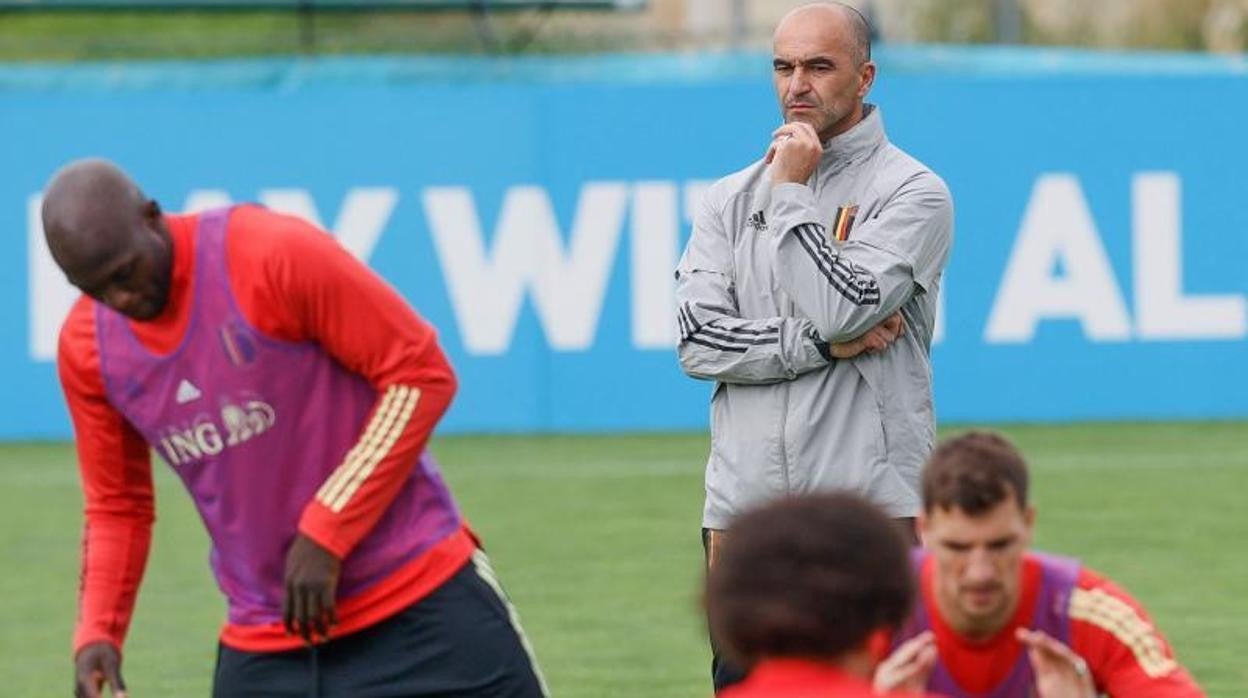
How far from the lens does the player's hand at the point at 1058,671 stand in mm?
4305

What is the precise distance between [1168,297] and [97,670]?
11.2 m

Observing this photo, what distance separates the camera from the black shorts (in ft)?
16.3

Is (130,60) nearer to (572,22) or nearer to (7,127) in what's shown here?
(7,127)

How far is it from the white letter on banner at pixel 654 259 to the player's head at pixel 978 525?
10838 millimetres

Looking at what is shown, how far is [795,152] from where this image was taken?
5715 millimetres

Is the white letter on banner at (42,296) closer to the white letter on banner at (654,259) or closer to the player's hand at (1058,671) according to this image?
the white letter on banner at (654,259)

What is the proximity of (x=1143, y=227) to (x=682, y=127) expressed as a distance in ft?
8.81

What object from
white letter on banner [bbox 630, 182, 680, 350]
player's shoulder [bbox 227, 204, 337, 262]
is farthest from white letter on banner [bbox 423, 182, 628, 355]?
player's shoulder [bbox 227, 204, 337, 262]

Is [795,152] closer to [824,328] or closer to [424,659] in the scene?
[824,328]

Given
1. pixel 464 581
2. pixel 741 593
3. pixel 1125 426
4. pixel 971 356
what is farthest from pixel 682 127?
pixel 741 593

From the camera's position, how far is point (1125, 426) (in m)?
15.6

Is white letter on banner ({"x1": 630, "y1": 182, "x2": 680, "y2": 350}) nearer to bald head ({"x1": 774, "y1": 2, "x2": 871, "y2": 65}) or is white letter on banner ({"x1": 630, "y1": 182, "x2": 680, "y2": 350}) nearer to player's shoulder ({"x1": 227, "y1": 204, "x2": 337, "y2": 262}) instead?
bald head ({"x1": 774, "y1": 2, "x2": 871, "y2": 65})

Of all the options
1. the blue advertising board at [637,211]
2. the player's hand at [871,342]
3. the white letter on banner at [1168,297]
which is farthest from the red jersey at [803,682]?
the white letter on banner at [1168,297]

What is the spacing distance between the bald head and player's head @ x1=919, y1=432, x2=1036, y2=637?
1.45 metres
